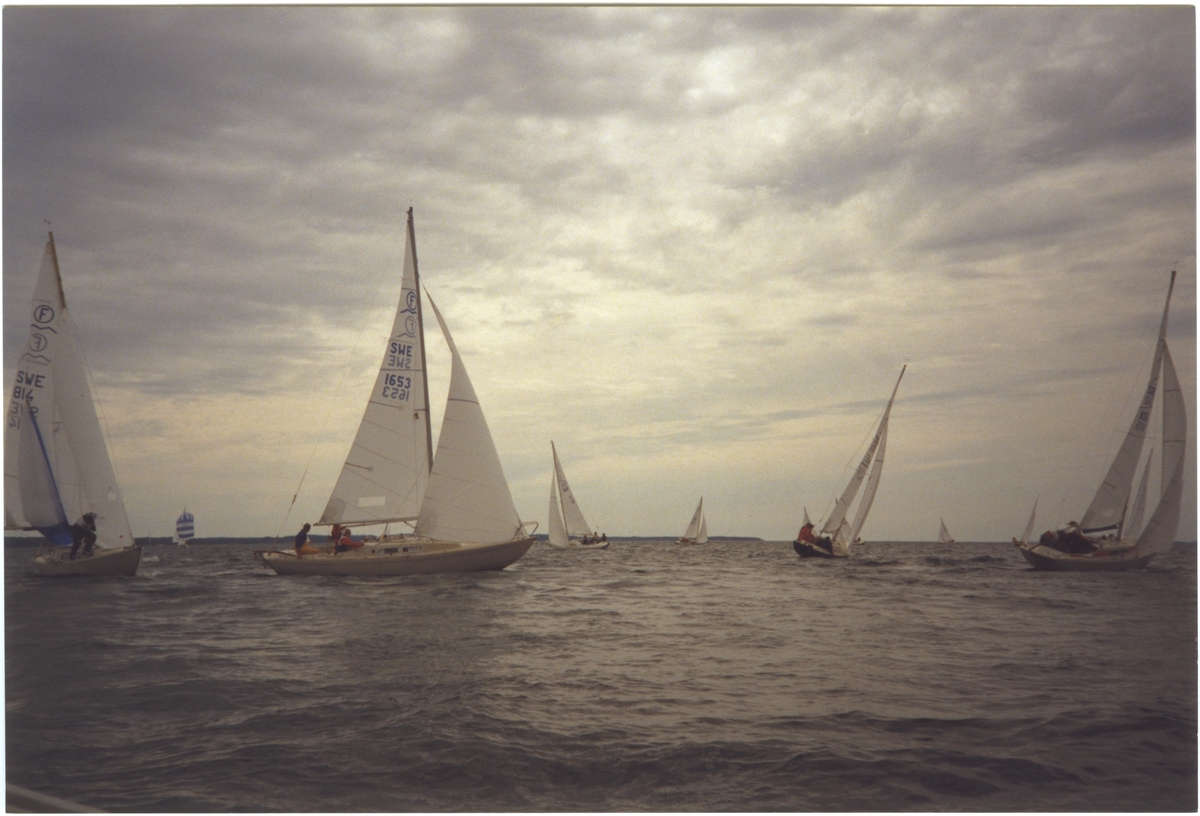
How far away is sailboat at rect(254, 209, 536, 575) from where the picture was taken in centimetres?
1473

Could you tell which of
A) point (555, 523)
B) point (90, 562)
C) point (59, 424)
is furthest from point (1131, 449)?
point (555, 523)

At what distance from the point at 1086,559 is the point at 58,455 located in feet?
65.6

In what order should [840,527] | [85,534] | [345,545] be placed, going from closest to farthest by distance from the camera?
[85,534] < [345,545] < [840,527]

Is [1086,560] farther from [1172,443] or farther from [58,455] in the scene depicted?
[58,455]

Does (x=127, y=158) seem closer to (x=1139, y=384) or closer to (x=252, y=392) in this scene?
(x=252, y=392)

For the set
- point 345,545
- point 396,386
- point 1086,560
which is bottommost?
point 345,545

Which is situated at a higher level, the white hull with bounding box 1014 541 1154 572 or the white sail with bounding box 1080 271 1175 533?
the white sail with bounding box 1080 271 1175 533

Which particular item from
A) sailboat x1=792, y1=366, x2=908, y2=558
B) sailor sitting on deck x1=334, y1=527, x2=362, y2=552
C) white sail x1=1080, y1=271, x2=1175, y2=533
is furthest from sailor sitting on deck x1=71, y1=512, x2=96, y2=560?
sailboat x1=792, y1=366, x2=908, y2=558

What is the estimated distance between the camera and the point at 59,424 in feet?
32.7

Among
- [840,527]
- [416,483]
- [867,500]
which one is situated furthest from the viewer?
[840,527]

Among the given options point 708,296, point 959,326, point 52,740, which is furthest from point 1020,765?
point 52,740

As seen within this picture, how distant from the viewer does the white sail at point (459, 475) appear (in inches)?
579

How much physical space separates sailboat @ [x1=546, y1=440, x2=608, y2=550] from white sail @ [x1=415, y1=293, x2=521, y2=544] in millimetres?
19020

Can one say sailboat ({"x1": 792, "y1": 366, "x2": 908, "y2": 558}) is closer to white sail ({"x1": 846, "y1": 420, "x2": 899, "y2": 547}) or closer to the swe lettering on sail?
white sail ({"x1": 846, "y1": 420, "x2": 899, "y2": 547})
